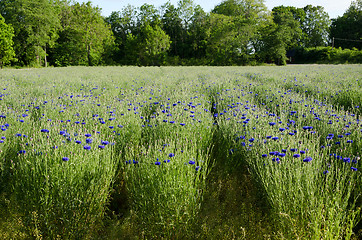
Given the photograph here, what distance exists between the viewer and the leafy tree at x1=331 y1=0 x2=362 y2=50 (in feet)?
161

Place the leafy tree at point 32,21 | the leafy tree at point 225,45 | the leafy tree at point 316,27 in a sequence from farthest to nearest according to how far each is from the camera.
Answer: the leafy tree at point 316,27, the leafy tree at point 225,45, the leafy tree at point 32,21

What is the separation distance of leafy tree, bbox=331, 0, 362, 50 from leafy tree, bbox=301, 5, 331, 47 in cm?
218

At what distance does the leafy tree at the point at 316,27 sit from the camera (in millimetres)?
54969

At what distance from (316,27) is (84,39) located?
169ft

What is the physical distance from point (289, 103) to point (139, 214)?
13.3 ft

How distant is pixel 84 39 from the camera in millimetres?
37812

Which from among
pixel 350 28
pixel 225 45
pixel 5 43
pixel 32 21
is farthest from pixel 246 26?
pixel 5 43

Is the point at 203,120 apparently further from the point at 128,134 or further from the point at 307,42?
the point at 307,42

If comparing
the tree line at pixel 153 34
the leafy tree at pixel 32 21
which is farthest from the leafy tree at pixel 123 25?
the leafy tree at pixel 32 21

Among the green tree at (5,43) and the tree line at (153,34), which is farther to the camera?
the tree line at (153,34)

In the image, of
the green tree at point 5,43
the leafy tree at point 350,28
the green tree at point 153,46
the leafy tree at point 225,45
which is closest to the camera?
the green tree at point 5,43

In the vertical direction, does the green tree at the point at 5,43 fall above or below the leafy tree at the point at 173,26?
below

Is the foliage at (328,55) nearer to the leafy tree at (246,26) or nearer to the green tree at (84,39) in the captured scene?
the leafy tree at (246,26)

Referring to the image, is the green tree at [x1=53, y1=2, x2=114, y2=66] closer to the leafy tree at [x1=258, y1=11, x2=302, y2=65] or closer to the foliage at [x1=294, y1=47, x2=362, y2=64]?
the leafy tree at [x1=258, y1=11, x2=302, y2=65]
